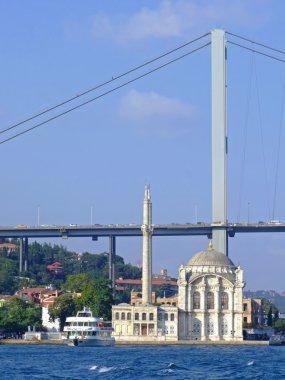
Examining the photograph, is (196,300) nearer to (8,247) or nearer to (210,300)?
(210,300)

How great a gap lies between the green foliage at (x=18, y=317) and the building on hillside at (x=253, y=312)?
56.6ft

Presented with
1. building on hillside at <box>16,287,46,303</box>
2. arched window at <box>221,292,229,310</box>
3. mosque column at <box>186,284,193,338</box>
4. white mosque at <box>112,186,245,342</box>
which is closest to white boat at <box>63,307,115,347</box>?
white mosque at <box>112,186,245,342</box>

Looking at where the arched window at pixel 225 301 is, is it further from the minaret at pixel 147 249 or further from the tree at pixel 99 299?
the tree at pixel 99 299

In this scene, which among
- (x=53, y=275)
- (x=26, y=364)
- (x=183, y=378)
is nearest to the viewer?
(x=183, y=378)

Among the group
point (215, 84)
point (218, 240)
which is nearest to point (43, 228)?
point (218, 240)

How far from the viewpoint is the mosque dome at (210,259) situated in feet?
337

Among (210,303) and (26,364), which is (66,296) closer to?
(210,303)

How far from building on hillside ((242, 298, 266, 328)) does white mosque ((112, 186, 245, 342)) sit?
1492 centimetres

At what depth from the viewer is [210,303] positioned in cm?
10294

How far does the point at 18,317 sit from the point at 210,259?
13872mm

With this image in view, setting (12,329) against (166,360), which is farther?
(12,329)

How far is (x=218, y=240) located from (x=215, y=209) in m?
8.00

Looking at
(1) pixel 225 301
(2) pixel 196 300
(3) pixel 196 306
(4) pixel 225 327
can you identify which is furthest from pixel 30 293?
(4) pixel 225 327

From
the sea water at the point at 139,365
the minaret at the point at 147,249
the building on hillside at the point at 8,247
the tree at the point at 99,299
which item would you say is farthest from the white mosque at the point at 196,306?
the building on hillside at the point at 8,247
